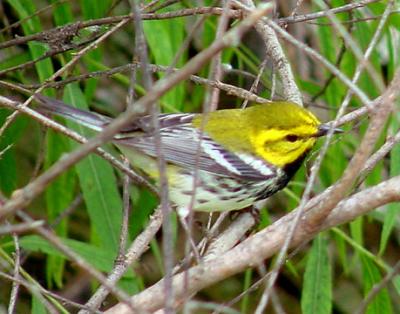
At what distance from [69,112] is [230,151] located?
1.00 metres

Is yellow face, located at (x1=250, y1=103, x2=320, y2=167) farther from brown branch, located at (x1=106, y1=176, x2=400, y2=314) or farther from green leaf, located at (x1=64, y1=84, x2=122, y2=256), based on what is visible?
brown branch, located at (x1=106, y1=176, x2=400, y2=314)

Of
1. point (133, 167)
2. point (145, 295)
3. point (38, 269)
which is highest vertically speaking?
point (145, 295)

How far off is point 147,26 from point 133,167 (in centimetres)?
62

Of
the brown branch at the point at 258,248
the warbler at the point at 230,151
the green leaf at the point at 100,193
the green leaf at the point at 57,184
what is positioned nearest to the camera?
the brown branch at the point at 258,248

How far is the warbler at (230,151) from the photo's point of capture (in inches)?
148

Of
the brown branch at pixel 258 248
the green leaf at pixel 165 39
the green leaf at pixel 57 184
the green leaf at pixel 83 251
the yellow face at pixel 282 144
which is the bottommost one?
the green leaf at pixel 83 251

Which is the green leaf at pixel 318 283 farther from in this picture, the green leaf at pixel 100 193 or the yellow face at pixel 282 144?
the green leaf at pixel 100 193

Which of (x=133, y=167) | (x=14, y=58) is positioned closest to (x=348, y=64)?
(x=133, y=167)

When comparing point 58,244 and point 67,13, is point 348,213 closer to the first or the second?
point 58,244

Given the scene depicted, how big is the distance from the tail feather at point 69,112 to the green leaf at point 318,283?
1101 mm

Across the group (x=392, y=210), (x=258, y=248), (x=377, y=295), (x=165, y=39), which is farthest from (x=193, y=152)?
(x=258, y=248)

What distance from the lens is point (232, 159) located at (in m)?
4.04

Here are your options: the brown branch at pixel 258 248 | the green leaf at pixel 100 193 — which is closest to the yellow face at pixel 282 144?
the green leaf at pixel 100 193

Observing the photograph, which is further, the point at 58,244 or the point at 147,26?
the point at 147,26
